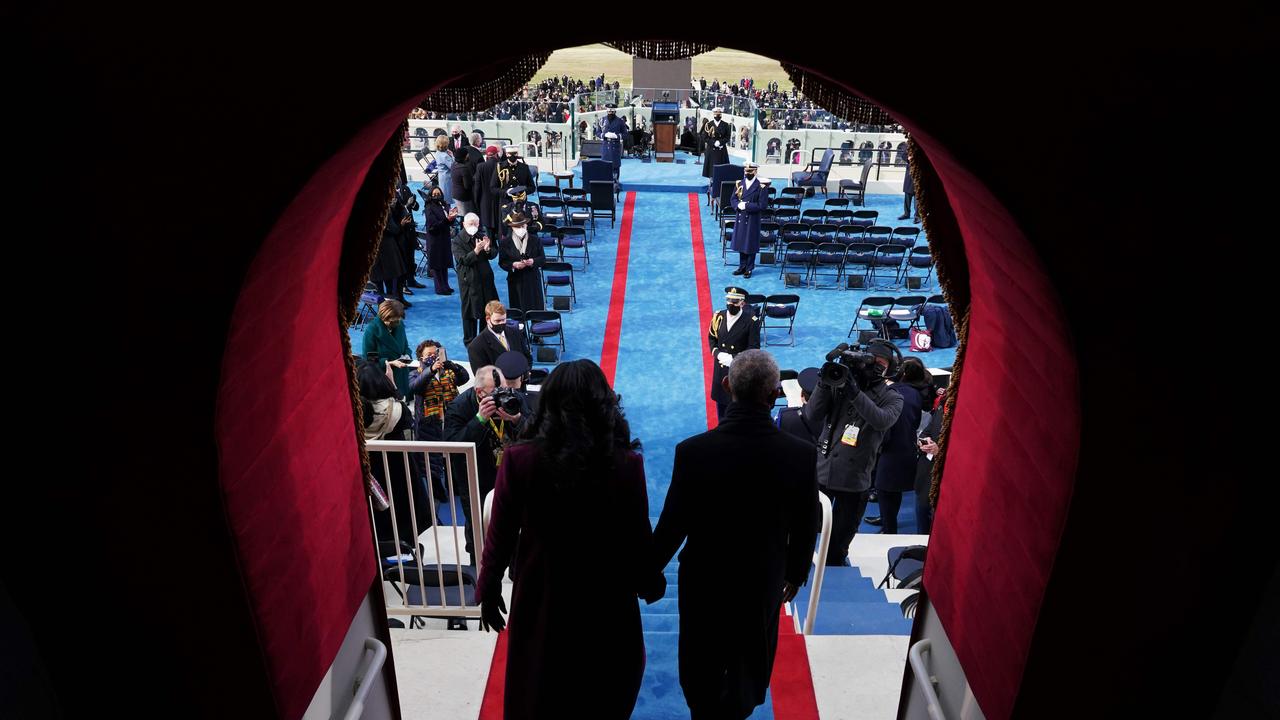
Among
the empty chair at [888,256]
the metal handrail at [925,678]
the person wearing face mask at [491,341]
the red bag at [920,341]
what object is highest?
the person wearing face mask at [491,341]

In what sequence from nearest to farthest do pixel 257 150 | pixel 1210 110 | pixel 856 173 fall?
pixel 1210 110
pixel 257 150
pixel 856 173

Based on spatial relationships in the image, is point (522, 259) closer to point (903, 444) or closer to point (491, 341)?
point (491, 341)

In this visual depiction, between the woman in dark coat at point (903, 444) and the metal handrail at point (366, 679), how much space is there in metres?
3.51

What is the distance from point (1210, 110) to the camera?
68.2 inches

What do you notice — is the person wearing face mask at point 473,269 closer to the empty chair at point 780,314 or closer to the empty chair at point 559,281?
the empty chair at point 559,281

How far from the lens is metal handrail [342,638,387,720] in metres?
2.74

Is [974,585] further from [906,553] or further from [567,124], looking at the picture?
[567,124]

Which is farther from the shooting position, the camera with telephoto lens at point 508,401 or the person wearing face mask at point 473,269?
the person wearing face mask at point 473,269

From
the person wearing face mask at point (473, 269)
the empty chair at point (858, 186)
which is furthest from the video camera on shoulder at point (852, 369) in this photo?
the empty chair at point (858, 186)

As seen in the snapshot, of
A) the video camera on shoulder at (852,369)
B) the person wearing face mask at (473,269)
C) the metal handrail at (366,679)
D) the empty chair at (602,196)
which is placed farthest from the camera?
the empty chair at (602,196)

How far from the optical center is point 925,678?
2.90 meters

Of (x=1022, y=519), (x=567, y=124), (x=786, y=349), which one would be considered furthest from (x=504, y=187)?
(x=1022, y=519)

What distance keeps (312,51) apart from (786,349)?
8.20m

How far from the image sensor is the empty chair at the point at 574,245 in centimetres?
1188
